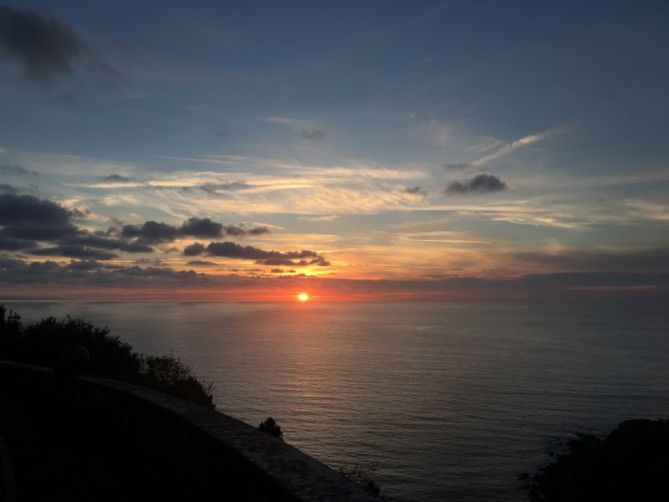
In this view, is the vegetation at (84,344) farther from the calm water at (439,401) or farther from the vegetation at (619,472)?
the vegetation at (619,472)

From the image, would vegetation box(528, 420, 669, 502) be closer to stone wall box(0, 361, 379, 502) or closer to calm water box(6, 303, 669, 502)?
calm water box(6, 303, 669, 502)

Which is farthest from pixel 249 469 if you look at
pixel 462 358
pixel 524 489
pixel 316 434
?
pixel 462 358

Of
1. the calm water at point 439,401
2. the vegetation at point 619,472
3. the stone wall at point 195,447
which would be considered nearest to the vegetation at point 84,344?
the stone wall at point 195,447

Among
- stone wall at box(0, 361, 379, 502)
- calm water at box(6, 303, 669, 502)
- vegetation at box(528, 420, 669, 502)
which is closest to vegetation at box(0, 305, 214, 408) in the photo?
stone wall at box(0, 361, 379, 502)

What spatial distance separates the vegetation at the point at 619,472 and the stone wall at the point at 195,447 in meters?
38.3

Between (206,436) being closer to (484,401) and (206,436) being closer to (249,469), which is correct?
(249,469)

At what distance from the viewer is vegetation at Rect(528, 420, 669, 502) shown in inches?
1421

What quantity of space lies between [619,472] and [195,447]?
42057 mm

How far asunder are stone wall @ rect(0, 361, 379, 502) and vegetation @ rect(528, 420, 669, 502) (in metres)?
38.3

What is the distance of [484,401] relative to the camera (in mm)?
75000

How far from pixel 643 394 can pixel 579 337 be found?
11094 cm

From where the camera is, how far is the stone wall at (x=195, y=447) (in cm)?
475

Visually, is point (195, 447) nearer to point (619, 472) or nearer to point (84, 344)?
point (84, 344)

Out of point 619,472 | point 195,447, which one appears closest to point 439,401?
point 619,472
